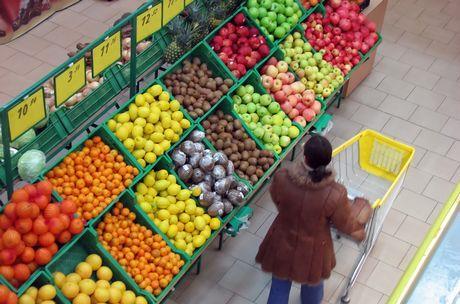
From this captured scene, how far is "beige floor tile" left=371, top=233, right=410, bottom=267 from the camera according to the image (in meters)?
5.86

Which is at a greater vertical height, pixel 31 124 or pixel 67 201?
pixel 31 124

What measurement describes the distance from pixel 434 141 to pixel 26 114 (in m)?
4.13

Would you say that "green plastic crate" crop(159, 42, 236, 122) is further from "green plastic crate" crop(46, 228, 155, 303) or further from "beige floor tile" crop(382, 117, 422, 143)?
"beige floor tile" crop(382, 117, 422, 143)

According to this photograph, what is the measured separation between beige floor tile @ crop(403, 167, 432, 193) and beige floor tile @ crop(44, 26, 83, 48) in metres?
3.72

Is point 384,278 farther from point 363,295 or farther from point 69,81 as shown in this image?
point 69,81

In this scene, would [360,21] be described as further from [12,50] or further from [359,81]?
[12,50]

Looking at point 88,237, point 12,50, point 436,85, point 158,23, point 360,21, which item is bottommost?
point 436,85

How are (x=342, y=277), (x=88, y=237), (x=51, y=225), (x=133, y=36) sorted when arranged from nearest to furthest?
(x=51, y=225)
(x=88, y=237)
(x=133, y=36)
(x=342, y=277)

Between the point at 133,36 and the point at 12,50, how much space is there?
3104 millimetres

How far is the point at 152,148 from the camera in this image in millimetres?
5184

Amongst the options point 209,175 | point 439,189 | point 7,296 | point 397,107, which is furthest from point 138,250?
point 397,107

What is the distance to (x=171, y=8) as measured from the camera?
17.5ft

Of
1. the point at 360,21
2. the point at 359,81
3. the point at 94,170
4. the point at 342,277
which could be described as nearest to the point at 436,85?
the point at 359,81

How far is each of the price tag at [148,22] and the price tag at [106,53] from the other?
0.21 meters
